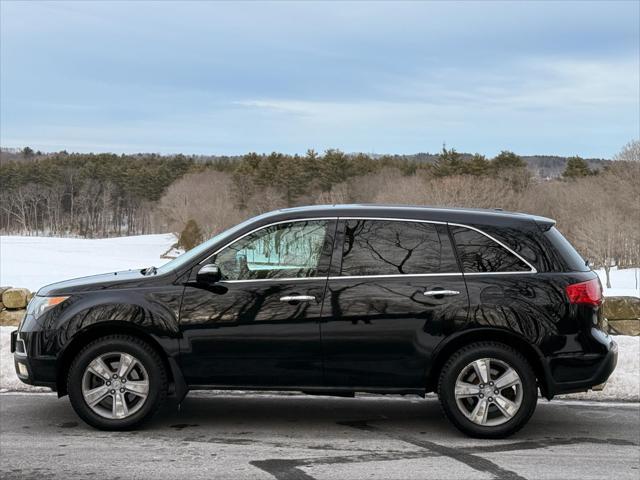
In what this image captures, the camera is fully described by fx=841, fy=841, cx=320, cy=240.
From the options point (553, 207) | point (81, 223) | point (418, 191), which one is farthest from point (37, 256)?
point (81, 223)

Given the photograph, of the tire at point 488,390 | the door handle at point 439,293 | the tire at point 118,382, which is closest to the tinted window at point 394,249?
the door handle at point 439,293

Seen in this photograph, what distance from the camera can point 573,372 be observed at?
6.39 meters

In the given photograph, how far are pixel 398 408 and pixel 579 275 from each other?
214 centimetres

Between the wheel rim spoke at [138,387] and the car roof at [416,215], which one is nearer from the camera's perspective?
the wheel rim spoke at [138,387]

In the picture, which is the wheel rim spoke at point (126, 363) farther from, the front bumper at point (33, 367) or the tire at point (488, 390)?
the tire at point (488, 390)

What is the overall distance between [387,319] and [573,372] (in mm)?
1471

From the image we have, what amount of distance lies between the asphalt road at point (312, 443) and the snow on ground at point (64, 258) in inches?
730

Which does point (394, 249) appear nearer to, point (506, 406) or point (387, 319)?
point (387, 319)

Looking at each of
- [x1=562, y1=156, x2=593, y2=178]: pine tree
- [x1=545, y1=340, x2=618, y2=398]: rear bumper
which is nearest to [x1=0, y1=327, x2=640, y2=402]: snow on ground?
[x1=545, y1=340, x2=618, y2=398]: rear bumper

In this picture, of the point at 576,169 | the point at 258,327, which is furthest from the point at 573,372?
the point at 576,169

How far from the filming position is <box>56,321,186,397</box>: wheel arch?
6.48 meters

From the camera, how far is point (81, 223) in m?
156

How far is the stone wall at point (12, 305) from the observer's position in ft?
40.8

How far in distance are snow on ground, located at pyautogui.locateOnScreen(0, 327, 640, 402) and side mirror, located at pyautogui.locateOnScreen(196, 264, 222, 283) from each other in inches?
117
